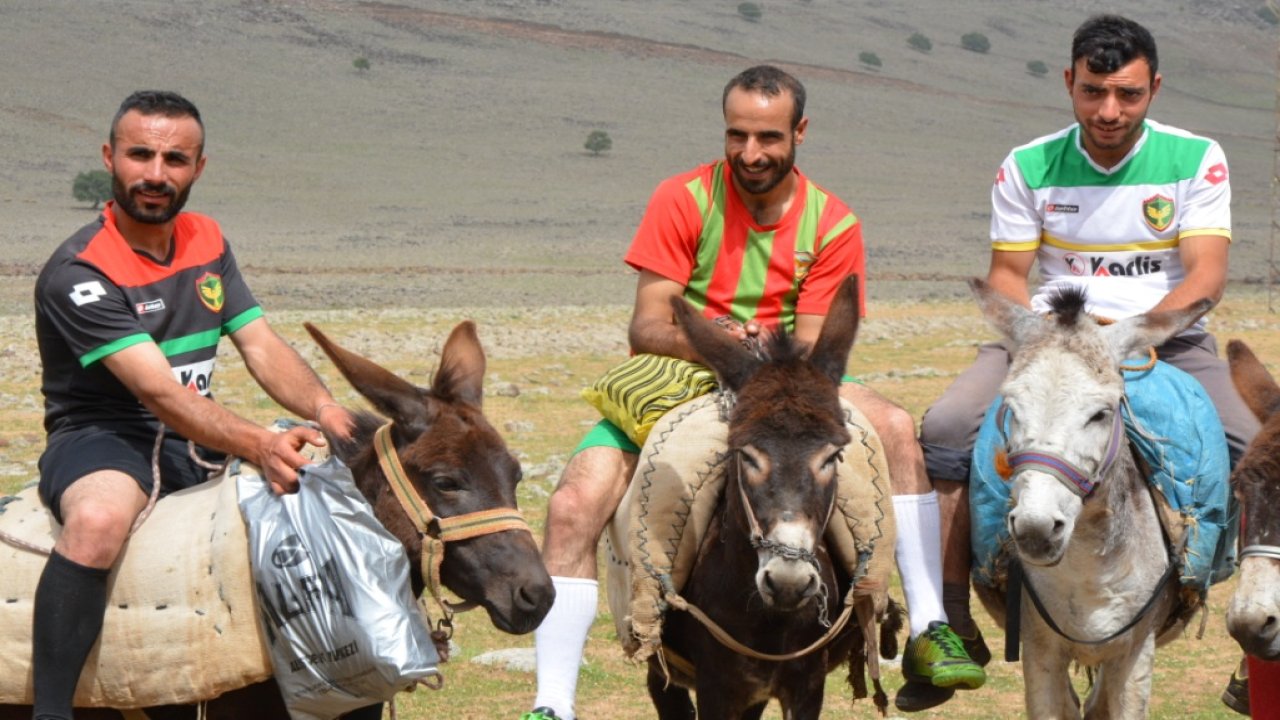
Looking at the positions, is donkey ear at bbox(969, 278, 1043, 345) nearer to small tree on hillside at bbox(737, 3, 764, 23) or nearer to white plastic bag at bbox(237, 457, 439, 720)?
white plastic bag at bbox(237, 457, 439, 720)

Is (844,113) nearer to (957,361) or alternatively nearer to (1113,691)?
(957,361)

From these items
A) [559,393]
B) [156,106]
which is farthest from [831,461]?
[559,393]

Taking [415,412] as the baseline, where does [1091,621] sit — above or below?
below

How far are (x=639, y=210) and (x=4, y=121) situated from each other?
2813cm

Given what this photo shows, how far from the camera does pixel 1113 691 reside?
6.37 metres

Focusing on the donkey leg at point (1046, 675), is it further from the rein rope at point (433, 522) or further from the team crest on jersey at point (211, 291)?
the team crest on jersey at point (211, 291)

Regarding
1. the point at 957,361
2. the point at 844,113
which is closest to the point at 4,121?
the point at 844,113

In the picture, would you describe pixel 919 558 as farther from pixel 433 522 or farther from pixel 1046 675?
pixel 433 522

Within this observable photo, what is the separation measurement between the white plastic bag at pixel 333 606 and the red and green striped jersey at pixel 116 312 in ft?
2.69

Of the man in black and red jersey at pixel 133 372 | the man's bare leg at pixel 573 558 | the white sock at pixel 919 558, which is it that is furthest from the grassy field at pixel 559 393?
the man in black and red jersey at pixel 133 372

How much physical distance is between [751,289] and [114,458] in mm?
2694

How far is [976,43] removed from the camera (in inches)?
4761

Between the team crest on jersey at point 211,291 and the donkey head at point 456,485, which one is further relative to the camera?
the team crest on jersey at point 211,291

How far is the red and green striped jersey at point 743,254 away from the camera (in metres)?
A: 6.93
